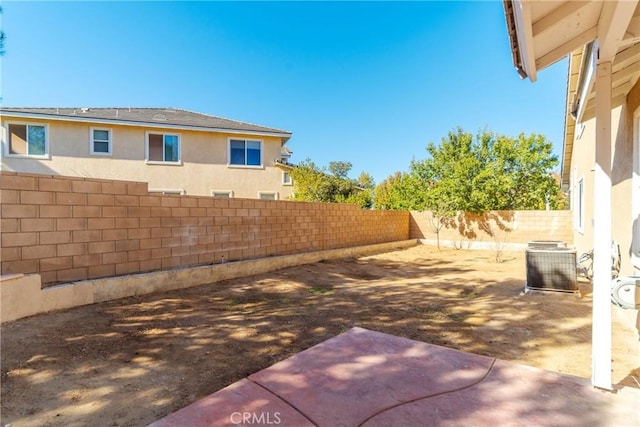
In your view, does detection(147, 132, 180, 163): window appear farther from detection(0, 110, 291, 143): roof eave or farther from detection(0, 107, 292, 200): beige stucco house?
detection(0, 110, 291, 143): roof eave

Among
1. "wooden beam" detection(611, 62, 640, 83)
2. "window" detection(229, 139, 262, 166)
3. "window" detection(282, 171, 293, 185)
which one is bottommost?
"wooden beam" detection(611, 62, 640, 83)

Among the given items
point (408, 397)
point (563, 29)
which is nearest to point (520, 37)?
point (563, 29)

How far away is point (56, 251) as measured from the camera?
5.00m

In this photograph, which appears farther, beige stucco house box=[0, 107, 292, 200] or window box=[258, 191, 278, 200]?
window box=[258, 191, 278, 200]

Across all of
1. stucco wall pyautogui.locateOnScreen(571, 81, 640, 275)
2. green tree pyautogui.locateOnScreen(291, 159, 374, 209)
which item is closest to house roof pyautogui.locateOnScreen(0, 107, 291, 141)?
green tree pyautogui.locateOnScreen(291, 159, 374, 209)

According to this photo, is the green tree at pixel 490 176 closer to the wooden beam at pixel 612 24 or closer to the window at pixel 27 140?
the wooden beam at pixel 612 24

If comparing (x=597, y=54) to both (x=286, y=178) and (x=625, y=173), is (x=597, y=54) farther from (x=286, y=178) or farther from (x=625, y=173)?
(x=286, y=178)

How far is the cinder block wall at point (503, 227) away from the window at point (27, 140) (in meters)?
17.9

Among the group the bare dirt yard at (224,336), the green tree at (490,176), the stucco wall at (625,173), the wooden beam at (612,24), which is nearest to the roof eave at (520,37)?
the wooden beam at (612,24)

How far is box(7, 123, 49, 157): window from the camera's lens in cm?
1309

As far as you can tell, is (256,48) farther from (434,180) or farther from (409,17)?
(434,180)

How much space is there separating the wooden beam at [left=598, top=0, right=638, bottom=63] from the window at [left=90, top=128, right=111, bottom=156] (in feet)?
53.7

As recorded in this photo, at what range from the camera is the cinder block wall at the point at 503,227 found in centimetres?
1416

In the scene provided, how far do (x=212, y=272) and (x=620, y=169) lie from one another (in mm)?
7504
